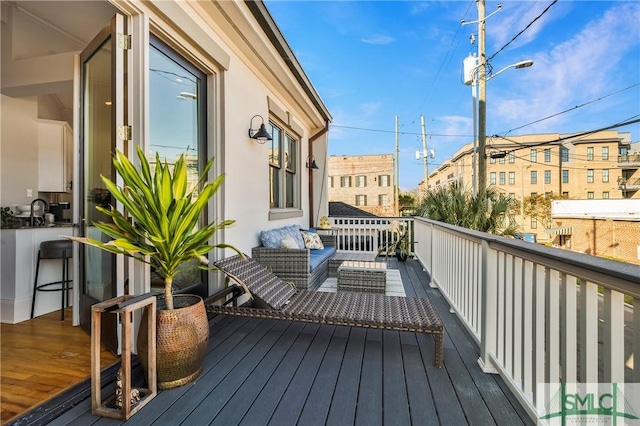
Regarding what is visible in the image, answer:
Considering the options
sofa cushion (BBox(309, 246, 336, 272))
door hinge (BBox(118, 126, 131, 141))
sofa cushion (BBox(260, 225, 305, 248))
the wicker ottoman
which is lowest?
the wicker ottoman

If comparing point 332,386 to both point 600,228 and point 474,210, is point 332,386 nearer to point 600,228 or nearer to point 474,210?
point 474,210

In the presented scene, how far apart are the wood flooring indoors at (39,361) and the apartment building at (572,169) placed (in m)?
28.5

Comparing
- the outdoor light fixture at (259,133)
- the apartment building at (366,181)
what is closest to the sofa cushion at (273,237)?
the outdoor light fixture at (259,133)

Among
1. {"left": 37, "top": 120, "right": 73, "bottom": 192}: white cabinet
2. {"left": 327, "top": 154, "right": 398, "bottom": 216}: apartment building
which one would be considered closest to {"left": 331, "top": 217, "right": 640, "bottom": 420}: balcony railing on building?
{"left": 37, "top": 120, "right": 73, "bottom": 192}: white cabinet

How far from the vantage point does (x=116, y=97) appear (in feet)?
6.90

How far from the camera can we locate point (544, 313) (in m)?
1.42

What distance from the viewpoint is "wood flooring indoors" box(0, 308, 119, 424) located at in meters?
1.68

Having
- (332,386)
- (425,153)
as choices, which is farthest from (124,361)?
(425,153)

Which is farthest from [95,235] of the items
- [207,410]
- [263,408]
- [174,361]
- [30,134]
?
[30,134]

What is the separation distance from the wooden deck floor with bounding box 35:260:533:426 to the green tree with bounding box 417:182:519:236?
4205mm

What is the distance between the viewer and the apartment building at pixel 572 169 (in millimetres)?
27234

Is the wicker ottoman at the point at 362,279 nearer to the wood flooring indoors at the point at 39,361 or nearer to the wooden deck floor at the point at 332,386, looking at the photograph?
the wooden deck floor at the point at 332,386

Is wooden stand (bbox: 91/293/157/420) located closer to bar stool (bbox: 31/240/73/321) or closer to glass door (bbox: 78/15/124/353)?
glass door (bbox: 78/15/124/353)

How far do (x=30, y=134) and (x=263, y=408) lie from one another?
4491 mm
